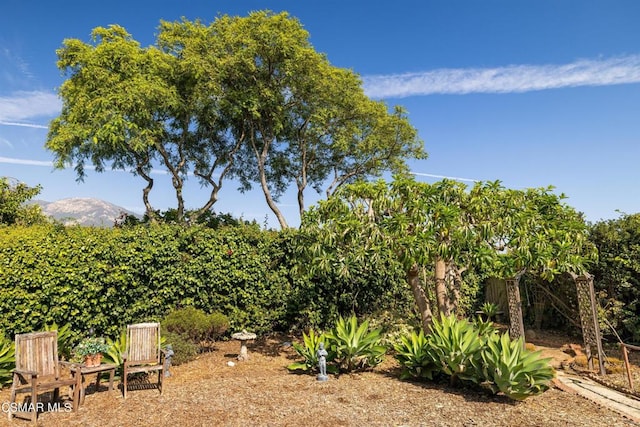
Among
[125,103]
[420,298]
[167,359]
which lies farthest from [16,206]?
[420,298]

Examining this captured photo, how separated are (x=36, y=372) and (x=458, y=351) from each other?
5.73 metres

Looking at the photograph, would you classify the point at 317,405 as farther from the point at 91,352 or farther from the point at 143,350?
the point at 91,352

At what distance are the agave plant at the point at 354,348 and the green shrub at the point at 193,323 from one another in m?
2.75

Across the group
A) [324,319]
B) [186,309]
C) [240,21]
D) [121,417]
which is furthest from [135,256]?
[240,21]

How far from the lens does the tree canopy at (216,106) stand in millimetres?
15422

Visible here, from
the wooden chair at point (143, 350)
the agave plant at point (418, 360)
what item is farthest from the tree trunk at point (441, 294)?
the wooden chair at point (143, 350)

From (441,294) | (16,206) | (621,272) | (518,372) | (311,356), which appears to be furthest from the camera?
(16,206)

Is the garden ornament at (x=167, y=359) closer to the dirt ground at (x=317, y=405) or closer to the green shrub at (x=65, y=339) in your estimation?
the dirt ground at (x=317, y=405)

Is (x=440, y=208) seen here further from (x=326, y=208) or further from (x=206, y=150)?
(x=206, y=150)

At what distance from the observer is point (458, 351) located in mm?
5840

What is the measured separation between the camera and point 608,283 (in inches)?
376

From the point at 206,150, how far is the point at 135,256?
14.7 metres

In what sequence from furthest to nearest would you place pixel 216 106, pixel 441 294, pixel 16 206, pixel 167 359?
pixel 216 106, pixel 16 206, pixel 441 294, pixel 167 359

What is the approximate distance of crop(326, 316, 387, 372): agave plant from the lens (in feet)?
22.5
